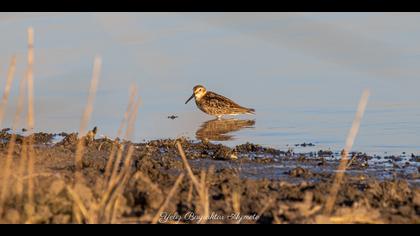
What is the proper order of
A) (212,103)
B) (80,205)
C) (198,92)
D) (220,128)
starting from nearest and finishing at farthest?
(80,205) → (220,128) → (212,103) → (198,92)

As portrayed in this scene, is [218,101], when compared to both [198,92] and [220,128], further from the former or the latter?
[220,128]

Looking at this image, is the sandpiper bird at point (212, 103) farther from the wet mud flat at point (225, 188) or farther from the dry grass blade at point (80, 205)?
the dry grass blade at point (80, 205)

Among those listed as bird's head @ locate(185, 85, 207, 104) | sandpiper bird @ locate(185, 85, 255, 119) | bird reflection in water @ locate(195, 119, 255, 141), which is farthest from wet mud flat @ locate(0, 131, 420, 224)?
bird's head @ locate(185, 85, 207, 104)

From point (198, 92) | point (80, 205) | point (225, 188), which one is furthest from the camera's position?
point (198, 92)

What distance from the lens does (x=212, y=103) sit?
16406 mm

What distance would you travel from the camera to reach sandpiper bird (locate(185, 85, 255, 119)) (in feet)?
53.2

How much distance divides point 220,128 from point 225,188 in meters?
6.75

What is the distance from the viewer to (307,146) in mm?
11344

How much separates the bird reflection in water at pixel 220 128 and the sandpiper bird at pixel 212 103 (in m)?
0.48

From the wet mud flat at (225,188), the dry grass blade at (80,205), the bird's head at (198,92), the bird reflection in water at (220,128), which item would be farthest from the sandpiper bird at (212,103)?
the dry grass blade at (80,205)

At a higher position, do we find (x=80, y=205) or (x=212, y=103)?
(x=212, y=103)

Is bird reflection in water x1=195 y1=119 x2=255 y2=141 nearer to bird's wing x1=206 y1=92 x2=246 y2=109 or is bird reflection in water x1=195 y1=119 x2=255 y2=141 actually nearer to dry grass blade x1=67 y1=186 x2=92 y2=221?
bird's wing x1=206 y1=92 x2=246 y2=109

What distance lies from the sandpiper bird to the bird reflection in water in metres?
0.48

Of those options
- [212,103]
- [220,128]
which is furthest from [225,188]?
[212,103]
